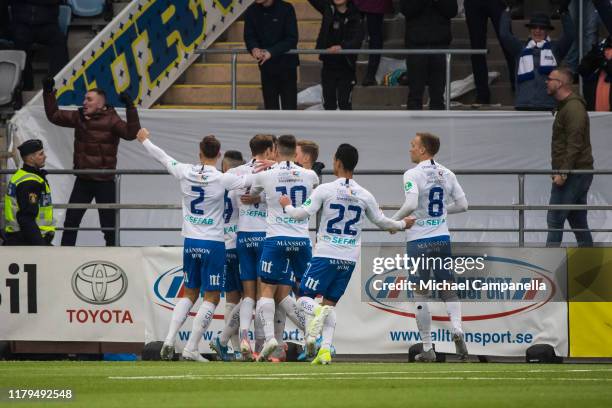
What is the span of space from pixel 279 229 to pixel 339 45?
5.63 metres

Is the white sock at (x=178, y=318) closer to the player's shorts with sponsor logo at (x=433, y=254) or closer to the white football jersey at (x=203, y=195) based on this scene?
the white football jersey at (x=203, y=195)

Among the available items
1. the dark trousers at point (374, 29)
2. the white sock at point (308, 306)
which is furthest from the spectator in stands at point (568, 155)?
the white sock at point (308, 306)

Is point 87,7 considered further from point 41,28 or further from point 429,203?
point 429,203

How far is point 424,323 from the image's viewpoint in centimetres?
1616

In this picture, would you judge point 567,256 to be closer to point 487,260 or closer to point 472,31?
point 487,260

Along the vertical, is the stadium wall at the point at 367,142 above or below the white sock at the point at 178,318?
above

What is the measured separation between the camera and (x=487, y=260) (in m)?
17.8

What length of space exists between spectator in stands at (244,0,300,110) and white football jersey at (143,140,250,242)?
4.68m

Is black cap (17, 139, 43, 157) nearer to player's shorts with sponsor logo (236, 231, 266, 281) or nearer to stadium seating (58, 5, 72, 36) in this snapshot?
player's shorts with sponsor logo (236, 231, 266, 281)

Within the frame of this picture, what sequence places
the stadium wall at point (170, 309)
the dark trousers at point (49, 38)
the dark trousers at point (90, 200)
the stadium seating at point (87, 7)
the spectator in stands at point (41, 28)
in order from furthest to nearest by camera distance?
the stadium seating at point (87, 7)
the dark trousers at point (49, 38)
the spectator in stands at point (41, 28)
the dark trousers at point (90, 200)
the stadium wall at point (170, 309)

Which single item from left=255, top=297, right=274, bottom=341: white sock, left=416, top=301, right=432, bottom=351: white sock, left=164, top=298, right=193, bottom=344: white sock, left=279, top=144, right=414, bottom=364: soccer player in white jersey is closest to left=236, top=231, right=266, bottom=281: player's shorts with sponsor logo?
left=255, top=297, right=274, bottom=341: white sock

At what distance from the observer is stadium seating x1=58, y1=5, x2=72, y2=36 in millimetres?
23562

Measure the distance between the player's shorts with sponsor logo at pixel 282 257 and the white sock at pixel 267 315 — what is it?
8.6 inches

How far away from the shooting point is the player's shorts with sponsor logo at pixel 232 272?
16.6 metres
